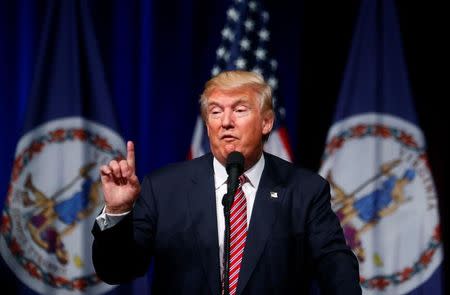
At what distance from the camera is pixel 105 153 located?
3.41m

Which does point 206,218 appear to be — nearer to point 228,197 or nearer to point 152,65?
point 228,197

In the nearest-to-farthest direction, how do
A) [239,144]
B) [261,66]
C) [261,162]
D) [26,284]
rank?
[239,144] < [261,162] < [26,284] < [261,66]

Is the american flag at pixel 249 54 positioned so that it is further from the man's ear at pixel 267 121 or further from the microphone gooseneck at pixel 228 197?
the microphone gooseneck at pixel 228 197

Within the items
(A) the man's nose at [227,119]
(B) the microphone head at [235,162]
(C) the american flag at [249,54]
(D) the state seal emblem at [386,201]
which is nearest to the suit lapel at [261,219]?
(A) the man's nose at [227,119]

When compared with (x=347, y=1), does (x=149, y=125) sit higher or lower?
lower

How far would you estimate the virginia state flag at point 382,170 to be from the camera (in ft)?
11.7

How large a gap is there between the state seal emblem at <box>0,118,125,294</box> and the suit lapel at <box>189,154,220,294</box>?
132 cm

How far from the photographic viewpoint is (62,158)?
334 centimetres

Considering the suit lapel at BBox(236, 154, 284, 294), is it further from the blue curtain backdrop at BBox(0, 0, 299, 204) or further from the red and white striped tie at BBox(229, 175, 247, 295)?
the blue curtain backdrop at BBox(0, 0, 299, 204)

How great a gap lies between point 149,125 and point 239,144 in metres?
1.43

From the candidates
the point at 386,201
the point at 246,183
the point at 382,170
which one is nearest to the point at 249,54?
the point at 382,170

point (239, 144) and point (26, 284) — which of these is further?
point (26, 284)

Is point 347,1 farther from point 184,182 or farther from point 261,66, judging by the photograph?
point 184,182

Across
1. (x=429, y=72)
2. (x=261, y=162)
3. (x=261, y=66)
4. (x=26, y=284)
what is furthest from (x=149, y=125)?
(x=429, y=72)
